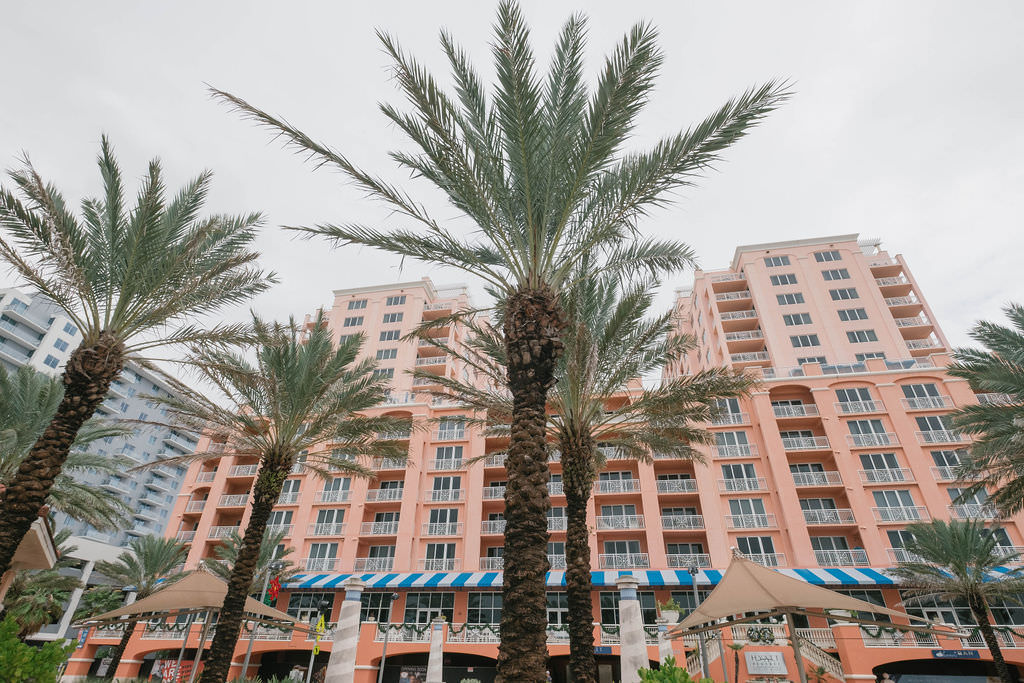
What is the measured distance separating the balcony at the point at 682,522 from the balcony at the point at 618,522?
1.65 metres

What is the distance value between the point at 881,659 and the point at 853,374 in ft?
61.3

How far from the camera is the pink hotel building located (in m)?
26.7

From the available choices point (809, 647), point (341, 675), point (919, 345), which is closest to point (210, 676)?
point (341, 675)

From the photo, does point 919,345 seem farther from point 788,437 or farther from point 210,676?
point 210,676

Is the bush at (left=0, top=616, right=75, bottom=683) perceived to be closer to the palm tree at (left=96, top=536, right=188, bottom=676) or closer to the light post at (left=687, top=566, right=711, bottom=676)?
the light post at (left=687, top=566, right=711, bottom=676)

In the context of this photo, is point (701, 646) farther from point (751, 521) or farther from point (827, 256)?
point (827, 256)

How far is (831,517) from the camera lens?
30.5m

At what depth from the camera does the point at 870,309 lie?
4138 cm

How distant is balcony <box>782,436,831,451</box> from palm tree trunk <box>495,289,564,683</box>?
2929 cm

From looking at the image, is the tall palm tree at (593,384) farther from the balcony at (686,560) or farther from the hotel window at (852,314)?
the hotel window at (852,314)

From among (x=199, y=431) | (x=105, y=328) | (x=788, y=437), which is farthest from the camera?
(x=788, y=437)

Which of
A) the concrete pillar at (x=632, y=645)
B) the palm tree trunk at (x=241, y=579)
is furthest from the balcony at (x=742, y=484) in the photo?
the palm tree trunk at (x=241, y=579)

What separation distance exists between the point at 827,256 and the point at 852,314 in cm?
626

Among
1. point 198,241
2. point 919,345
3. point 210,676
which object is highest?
point 919,345
